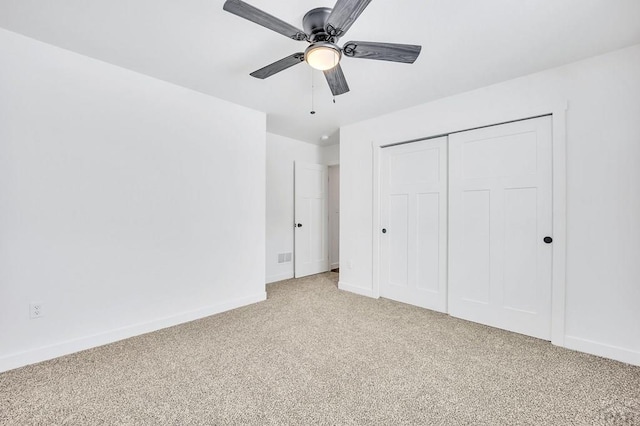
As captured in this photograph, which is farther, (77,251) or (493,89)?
(493,89)

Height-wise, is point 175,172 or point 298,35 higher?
point 298,35

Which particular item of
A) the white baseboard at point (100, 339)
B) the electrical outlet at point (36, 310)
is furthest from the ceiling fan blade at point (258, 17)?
the white baseboard at point (100, 339)

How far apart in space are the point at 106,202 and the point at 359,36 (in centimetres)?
247

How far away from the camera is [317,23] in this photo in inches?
67.3

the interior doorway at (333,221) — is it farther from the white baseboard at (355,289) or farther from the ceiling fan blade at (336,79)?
the ceiling fan blade at (336,79)

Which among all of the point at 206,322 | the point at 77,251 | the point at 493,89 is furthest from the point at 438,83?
the point at 77,251

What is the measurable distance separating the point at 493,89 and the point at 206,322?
146 inches

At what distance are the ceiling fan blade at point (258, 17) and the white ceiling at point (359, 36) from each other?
0.21 meters

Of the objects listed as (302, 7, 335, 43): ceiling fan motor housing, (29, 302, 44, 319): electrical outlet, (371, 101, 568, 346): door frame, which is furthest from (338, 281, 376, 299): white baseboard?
(29, 302, 44, 319): electrical outlet

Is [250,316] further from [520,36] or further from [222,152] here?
[520,36]

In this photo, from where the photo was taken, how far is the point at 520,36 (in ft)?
6.59

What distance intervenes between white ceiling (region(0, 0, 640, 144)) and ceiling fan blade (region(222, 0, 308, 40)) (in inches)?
8.5

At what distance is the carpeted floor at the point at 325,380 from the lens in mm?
1571

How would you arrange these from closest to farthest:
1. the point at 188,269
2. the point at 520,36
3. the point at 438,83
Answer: the point at 520,36, the point at 438,83, the point at 188,269
